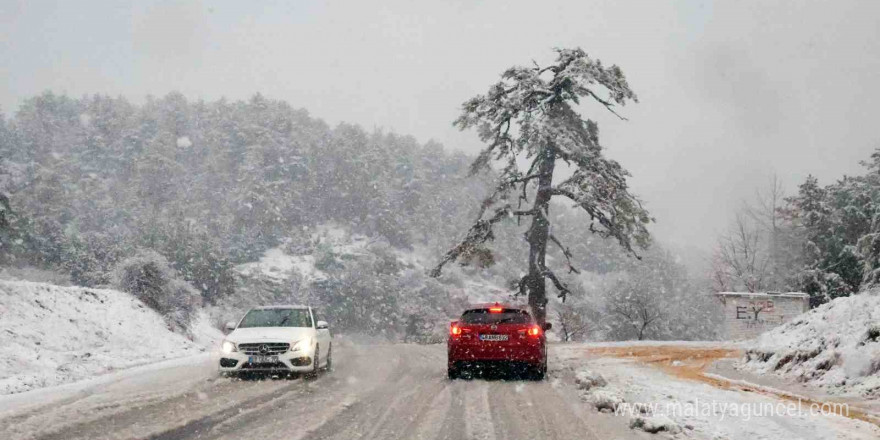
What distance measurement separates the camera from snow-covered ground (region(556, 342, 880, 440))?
23.7ft

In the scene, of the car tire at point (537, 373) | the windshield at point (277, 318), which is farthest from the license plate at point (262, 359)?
the car tire at point (537, 373)

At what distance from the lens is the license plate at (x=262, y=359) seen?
1266 centimetres

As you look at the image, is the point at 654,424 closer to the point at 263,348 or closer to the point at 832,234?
the point at 263,348

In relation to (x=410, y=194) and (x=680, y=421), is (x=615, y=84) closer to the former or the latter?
(x=680, y=421)

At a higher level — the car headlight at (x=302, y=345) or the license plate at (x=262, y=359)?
the car headlight at (x=302, y=345)

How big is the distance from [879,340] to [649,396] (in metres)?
3.69

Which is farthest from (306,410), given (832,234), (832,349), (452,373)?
(832,234)

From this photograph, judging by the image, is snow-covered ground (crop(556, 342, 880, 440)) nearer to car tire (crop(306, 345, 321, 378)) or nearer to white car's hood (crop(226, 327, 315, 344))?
car tire (crop(306, 345, 321, 378))

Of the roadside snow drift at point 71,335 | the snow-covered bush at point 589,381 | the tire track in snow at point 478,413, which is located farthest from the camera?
the roadside snow drift at point 71,335

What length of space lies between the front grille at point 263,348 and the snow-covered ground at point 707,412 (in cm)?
552

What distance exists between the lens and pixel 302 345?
42.6ft

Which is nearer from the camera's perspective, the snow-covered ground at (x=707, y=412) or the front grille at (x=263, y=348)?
the snow-covered ground at (x=707, y=412)

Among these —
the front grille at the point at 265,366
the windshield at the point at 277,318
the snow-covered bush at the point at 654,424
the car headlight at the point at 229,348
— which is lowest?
the snow-covered bush at the point at 654,424

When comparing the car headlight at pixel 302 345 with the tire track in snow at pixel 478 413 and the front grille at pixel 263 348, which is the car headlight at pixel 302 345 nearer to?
the front grille at pixel 263 348
